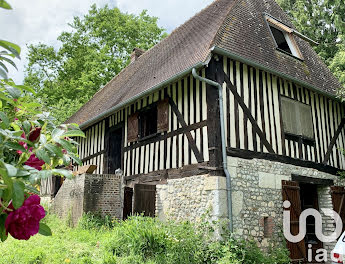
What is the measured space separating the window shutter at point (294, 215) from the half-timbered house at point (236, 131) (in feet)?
0.08

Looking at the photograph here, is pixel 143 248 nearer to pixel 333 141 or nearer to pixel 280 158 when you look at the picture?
pixel 280 158

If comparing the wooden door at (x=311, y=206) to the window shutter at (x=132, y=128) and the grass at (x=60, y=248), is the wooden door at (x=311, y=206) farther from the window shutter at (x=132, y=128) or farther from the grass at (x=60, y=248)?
the grass at (x=60, y=248)

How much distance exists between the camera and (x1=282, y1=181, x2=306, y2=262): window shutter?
7.14 meters

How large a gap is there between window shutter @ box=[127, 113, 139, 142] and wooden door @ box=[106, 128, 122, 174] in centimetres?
115

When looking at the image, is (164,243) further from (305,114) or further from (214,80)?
(305,114)

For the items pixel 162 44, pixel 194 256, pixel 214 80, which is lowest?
pixel 194 256

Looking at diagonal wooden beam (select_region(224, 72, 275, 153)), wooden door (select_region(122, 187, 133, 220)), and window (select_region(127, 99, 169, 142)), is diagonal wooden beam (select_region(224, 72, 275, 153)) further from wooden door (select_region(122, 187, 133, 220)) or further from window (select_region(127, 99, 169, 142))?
wooden door (select_region(122, 187, 133, 220))

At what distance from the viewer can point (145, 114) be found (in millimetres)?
8945

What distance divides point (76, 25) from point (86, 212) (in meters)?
15.1

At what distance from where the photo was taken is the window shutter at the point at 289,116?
319 inches

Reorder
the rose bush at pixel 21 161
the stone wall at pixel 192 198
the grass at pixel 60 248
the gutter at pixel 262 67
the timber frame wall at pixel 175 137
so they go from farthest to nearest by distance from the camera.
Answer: the timber frame wall at pixel 175 137, the gutter at pixel 262 67, the stone wall at pixel 192 198, the grass at pixel 60 248, the rose bush at pixel 21 161

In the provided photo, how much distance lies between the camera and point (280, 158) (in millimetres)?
7641

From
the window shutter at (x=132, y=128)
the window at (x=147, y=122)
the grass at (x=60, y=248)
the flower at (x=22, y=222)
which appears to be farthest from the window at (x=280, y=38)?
the flower at (x=22, y=222)

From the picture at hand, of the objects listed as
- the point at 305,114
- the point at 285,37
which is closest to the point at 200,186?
the point at 305,114
